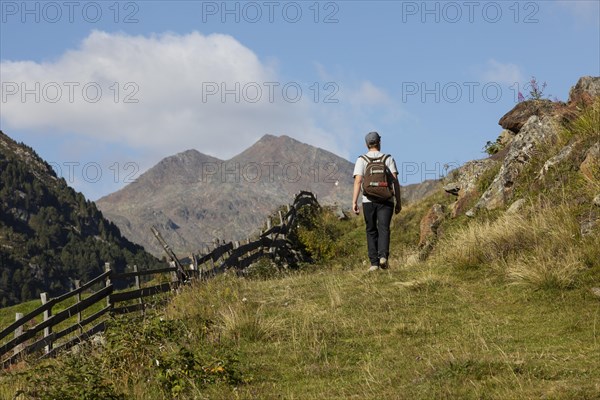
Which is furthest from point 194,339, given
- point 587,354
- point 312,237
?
point 312,237

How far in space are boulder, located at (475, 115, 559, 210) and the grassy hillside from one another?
1.42 meters

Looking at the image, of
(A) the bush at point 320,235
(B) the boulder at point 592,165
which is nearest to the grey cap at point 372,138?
(B) the boulder at point 592,165

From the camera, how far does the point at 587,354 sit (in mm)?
7422

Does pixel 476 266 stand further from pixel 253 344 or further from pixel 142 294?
pixel 142 294

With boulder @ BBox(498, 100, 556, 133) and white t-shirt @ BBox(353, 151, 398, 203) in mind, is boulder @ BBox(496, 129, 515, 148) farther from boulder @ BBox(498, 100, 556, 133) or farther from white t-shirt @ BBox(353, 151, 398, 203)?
white t-shirt @ BBox(353, 151, 398, 203)

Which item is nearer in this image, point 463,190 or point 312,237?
point 463,190

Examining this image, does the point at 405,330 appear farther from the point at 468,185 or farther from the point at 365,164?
the point at 468,185

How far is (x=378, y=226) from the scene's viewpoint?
1295cm

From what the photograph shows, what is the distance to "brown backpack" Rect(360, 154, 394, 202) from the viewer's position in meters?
12.6

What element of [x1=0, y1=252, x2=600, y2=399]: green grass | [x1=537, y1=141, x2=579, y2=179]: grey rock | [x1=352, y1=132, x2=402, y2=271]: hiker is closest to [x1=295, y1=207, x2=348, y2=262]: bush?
[x1=537, y1=141, x2=579, y2=179]: grey rock

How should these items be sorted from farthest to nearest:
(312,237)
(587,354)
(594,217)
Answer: (312,237), (594,217), (587,354)

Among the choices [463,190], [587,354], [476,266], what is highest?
[463,190]

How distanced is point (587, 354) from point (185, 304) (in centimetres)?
630

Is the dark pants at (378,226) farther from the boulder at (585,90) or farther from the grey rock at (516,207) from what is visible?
the boulder at (585,90)
